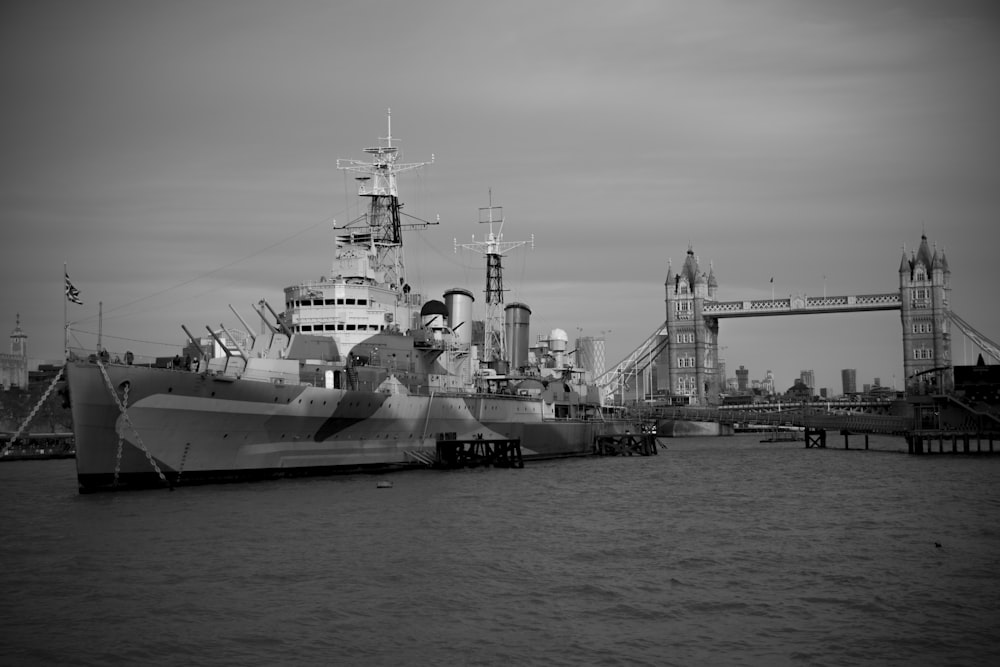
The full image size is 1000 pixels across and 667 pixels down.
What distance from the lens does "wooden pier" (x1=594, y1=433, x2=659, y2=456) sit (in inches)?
2141

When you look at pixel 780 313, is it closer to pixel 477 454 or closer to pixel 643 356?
pixel 643 356

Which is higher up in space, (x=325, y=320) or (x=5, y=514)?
(x=325, y=320)

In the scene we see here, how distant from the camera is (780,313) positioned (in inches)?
4692

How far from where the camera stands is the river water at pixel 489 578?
12.2 metres

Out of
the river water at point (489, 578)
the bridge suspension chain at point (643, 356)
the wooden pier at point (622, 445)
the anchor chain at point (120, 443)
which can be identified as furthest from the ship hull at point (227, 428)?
the bridge suspension chain at point (643, 356)

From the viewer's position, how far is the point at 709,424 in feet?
350

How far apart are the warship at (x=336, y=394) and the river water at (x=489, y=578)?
1274 millimetres

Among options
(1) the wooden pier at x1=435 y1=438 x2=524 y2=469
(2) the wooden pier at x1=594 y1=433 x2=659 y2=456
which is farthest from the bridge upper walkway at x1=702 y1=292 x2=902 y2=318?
(1) the wooden pier at x1=435 y1=438 x2=524 y2=469

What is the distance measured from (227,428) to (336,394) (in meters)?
3.97

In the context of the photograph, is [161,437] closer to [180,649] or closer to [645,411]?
[180,649]

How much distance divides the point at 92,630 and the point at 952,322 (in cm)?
12509

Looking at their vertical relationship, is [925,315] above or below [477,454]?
above

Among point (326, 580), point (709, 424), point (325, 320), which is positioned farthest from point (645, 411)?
point (326, 580)

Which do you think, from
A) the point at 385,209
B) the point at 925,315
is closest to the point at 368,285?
the point at 385,209
